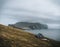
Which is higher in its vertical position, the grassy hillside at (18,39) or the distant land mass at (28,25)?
the distant land mass at (28,25)

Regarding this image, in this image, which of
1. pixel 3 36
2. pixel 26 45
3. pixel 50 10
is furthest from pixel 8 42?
pixel 50 10

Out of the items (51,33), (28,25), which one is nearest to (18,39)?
(28,25)

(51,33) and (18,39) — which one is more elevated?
(51,33)

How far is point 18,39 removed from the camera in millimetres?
3066

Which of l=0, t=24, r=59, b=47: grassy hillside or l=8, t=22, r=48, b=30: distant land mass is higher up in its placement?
l=8, t=22, r=48, b=30: distant land mass

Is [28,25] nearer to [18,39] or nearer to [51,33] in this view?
[18,39]

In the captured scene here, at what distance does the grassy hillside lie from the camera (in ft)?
9.86

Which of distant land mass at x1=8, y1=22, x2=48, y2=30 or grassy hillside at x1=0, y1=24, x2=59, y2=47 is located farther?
distant land mass at x1=8, y1=22, x2=48, y2=30

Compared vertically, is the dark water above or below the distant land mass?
below

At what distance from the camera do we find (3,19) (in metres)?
3.23

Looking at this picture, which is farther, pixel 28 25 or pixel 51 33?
pixel 28 25

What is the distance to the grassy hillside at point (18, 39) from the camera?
118 inches

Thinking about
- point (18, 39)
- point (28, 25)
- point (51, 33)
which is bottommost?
point (18, 39)

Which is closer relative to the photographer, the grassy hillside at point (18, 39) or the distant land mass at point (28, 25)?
the grassy hillside at point (18, 39)
